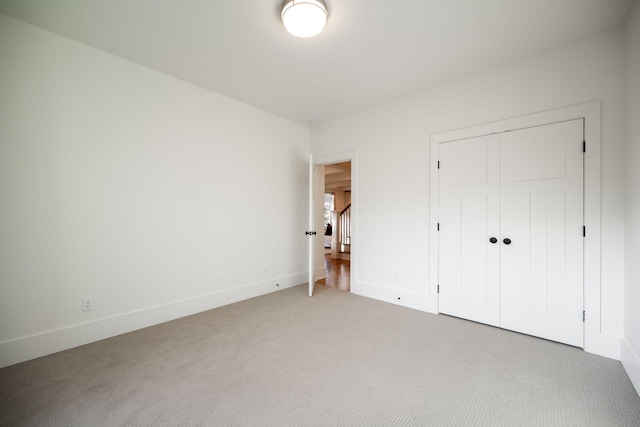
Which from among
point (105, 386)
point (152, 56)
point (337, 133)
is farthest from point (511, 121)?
point (105, 386)

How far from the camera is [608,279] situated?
2.23 m

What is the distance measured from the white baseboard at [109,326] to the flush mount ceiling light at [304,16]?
3.08 meters

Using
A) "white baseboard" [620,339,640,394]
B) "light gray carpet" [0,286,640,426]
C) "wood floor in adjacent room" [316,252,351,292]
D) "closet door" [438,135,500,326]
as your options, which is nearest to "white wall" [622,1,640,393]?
"white baseboard" [620,339,640,394]

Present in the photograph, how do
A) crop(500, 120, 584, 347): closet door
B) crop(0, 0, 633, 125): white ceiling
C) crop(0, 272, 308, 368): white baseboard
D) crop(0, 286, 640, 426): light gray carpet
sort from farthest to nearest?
1. crop(500, 120, 584, 347): closet door
2. crop(0, 272, 308, 368): white baseboard
3. crop(0, 0, 633, 125): white ceiling
4. crop(0, 286, 640, 426): light gray carpet

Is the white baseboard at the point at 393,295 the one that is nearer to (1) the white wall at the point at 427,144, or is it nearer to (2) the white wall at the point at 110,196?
(1) the white wall at the point at 427,144

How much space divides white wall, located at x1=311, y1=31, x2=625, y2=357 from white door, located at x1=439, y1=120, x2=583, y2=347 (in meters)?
0.20

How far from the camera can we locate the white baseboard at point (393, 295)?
3.32 m

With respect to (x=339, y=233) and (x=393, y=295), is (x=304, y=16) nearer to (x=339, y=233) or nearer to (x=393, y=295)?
(x=393, y=295)

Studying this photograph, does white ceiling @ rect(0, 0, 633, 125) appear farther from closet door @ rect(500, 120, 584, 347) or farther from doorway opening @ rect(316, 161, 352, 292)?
doorway opening @ rect(316, 161, 352, 292)

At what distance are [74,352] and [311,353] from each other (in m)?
2.08

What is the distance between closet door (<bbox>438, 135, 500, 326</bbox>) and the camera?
2.82 metres

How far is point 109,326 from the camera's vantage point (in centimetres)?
257

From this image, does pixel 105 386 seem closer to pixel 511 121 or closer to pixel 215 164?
pixel 215 164

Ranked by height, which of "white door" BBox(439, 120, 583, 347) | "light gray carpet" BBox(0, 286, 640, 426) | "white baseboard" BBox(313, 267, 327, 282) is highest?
"white door" BBox(439, 120, 583, 347)
